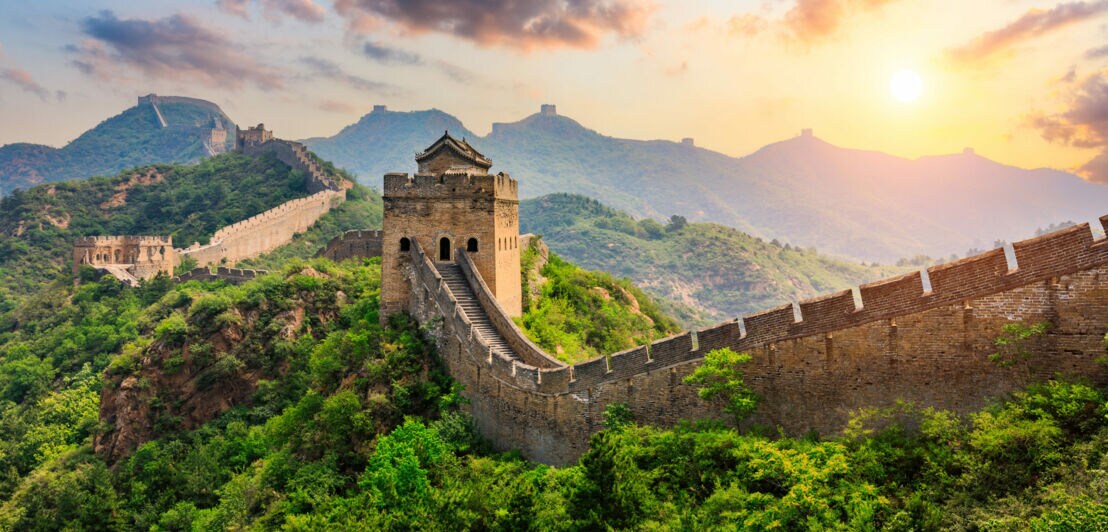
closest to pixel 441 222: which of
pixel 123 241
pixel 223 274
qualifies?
pixel 223 274

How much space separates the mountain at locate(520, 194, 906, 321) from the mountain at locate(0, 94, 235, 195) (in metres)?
94.6

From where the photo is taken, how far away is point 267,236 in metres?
60.3

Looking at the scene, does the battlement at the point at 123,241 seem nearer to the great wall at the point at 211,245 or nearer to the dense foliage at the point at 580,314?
the great wall at the point at 211,245

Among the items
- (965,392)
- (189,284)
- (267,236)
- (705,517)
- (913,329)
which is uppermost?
(267,236)

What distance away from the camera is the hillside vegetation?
30.5 ft

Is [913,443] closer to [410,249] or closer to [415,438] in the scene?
[415,438]

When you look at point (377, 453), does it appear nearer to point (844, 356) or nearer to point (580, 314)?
point (844, 356)

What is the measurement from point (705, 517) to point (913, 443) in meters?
3.12

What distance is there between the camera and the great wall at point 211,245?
5441 centimetres

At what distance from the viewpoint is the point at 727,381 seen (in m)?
12.6

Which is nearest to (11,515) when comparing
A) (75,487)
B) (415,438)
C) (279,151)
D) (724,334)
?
(75,487)

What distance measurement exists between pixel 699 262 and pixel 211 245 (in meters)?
66.5

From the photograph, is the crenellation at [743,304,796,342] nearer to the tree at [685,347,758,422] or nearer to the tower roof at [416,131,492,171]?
the tree at [685,347,758,422]

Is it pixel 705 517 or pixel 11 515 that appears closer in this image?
pixel 705 517
